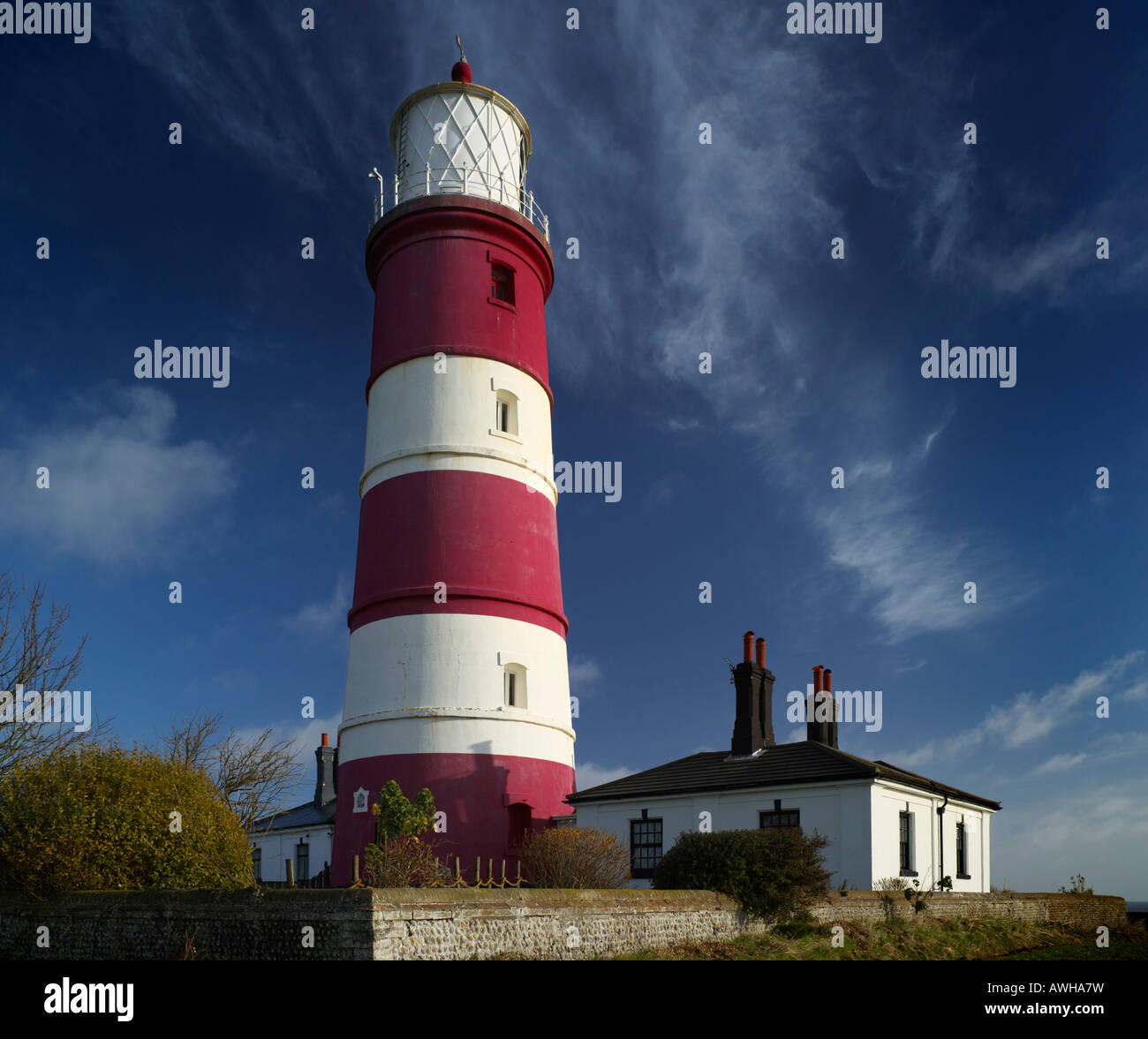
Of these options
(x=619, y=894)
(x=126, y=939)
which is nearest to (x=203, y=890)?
(x=126, y=939)

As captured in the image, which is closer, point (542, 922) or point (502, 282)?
point (542, 922)

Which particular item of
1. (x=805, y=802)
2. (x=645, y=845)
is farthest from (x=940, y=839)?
(x=645, y=845)

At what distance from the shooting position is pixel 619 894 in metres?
15.9

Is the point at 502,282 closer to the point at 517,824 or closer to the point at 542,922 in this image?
the point at 517,824

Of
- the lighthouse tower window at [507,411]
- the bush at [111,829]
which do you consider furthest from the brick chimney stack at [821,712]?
the bush at [111,829]

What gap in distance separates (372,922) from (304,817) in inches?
1116

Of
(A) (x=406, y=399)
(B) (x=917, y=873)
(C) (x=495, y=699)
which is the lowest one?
(B) (x=917, y=873)

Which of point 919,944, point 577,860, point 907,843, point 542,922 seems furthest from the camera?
point 907,843

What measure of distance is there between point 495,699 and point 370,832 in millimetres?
3669

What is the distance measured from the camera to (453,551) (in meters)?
22.7

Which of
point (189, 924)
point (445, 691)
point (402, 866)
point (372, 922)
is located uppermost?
point (445, 691)

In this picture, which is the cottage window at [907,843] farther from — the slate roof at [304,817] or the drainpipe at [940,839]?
the slate roof at [304,817]
